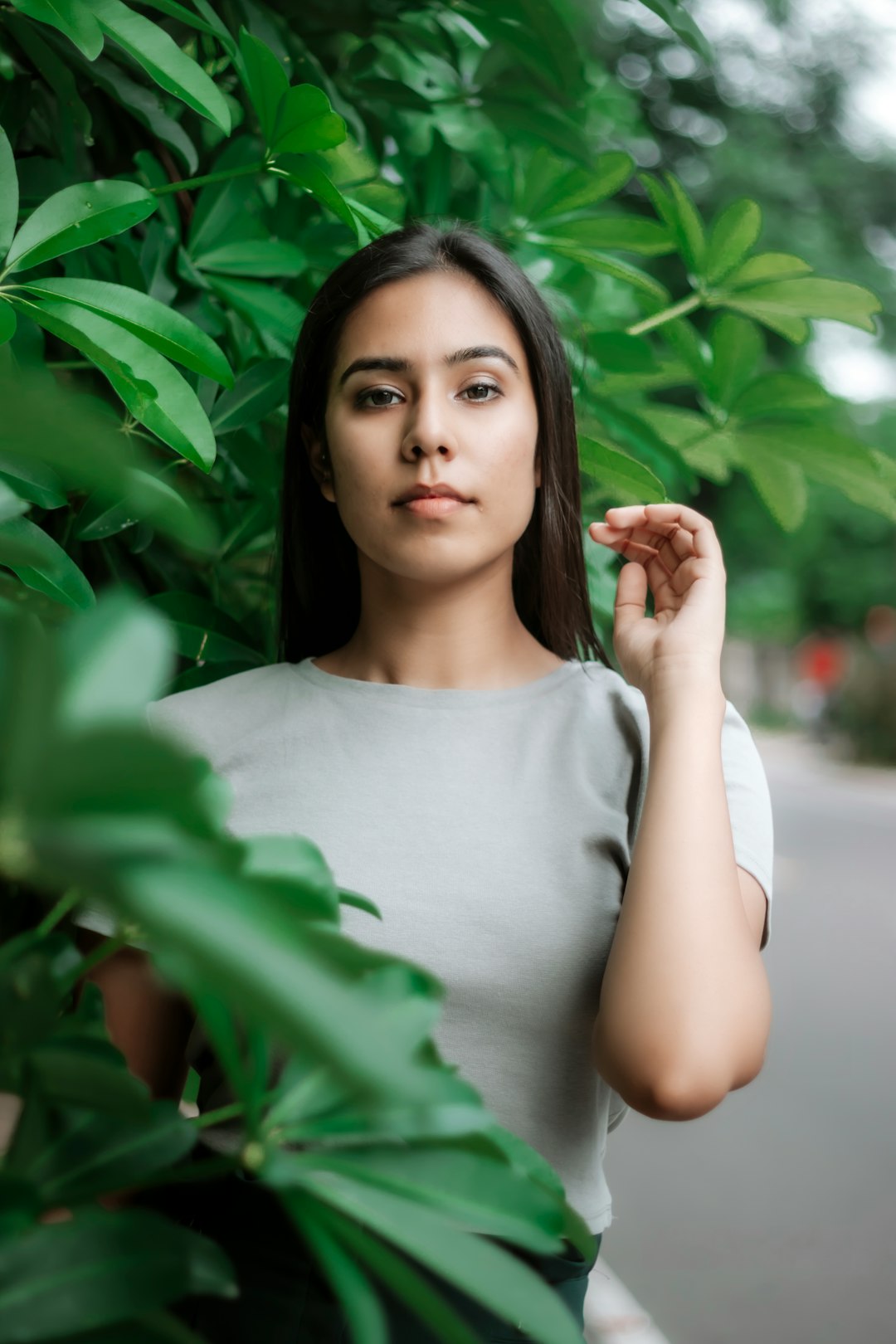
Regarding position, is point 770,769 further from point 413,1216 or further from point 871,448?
point 413,1216

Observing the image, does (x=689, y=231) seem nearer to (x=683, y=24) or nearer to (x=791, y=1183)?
(x=683, y=24)

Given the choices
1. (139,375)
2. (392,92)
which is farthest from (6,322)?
(392,92)

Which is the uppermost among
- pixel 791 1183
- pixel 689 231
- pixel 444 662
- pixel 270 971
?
pixel 689 231

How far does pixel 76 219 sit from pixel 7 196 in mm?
47

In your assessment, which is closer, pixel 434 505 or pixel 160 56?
pixel 160 56

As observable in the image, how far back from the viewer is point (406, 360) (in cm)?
104

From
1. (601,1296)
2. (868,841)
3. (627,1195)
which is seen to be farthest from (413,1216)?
(868,841)

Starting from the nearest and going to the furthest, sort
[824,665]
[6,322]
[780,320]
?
[6,322], [780,320], [824,665]

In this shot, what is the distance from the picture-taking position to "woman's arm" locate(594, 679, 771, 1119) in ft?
2.67

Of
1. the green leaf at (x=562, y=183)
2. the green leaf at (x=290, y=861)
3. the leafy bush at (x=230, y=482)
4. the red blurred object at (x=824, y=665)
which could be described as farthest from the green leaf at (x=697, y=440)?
the red blurred object at (x=824, y=665)

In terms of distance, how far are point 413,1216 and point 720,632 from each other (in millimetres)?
699

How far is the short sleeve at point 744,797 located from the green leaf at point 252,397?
1.38 feet

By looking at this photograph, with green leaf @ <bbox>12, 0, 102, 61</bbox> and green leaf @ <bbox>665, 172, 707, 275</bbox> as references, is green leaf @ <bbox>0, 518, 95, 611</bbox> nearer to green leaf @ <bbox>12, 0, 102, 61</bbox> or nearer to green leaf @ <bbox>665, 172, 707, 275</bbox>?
green leaf @ <bbox>12, 0, 102, 61</bbox>

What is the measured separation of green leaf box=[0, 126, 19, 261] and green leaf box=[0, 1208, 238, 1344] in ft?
1.96
